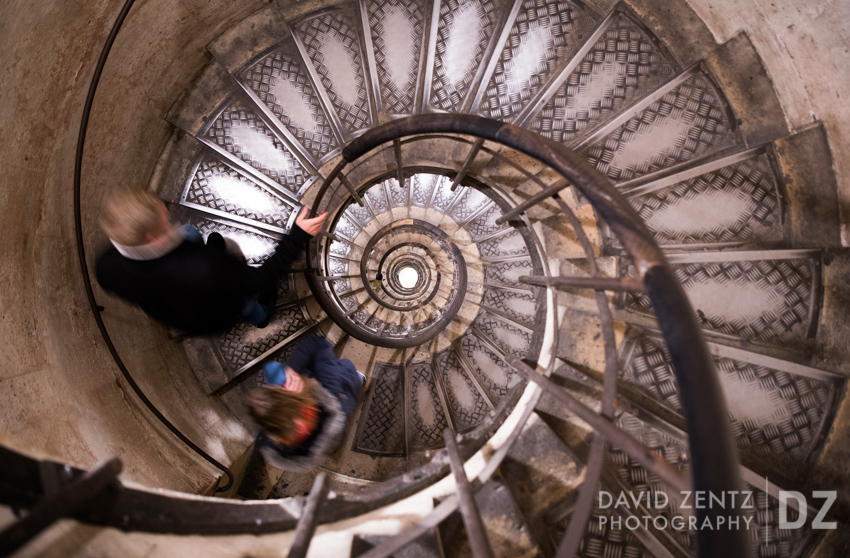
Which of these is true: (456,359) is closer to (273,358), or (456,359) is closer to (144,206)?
(273,358)

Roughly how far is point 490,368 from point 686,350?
11.9 ft

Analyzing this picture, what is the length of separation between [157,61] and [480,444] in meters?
4.23

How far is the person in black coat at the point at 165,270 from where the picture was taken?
2283mm

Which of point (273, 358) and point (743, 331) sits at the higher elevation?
point (743, 331)

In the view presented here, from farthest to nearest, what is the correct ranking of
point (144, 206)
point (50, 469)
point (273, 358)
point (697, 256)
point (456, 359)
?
point (456, 359) → point (273, 358) → point (697, 256) → point (144, 206) → point (50, 469)

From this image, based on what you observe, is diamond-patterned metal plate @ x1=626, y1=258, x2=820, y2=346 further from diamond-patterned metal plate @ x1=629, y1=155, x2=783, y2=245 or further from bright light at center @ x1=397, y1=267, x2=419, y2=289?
bright light at center @ x1=397, y1=267, x2=419, y2=289

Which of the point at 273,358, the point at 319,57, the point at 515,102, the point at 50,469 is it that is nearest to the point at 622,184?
the point at 515,102

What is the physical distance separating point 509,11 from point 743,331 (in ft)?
10.3

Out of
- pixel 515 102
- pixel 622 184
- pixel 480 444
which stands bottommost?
pixel 480 444

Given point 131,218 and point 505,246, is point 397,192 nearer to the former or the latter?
point 505,246

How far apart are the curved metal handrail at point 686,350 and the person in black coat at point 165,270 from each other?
2.25 m

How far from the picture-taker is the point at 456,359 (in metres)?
5.19

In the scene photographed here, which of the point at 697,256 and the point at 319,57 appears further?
the point at 319,57

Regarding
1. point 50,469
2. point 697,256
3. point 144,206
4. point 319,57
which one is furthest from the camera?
point 319,57
